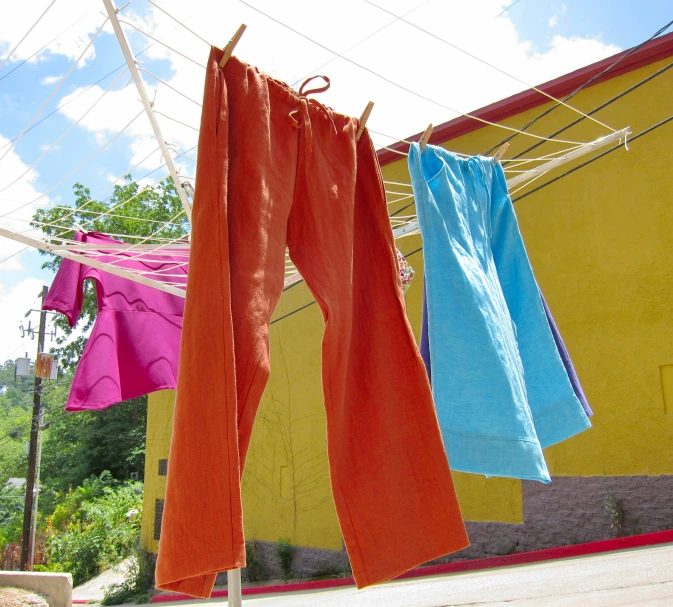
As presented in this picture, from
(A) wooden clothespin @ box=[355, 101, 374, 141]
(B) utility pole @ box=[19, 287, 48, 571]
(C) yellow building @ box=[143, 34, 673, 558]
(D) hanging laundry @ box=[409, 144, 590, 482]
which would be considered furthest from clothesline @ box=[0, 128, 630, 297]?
(B) utility pole @ box=[19, 287, 48, 571]

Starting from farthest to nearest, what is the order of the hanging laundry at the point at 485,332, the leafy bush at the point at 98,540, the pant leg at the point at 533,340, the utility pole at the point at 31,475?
the utility pole at the point at 31,475 < the leafy bush at the point at 98,540 < the pant leg at the point at 533,340 < the hanging laundry at the point at 485,332

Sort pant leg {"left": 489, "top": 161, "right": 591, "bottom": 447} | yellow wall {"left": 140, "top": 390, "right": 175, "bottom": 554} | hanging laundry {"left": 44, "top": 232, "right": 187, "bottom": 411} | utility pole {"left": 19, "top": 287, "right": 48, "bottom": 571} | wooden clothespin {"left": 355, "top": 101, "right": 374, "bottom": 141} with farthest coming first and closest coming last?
utility pole {"left": 19, "top": 287, "right": 48, "bottom": 571} → yellow wall {"left": 140, "top": 390, "right": 175, "bottom": 554} → hanging laundry {"left": 44, "top": 232, "right": 187, "bottom": 411} → pant leg {"left": 489, "top": 161, "right": 591, "bottom": 447} → wooden clothespin {"left": 355, "top": 101, "right": 374, "bottom": 141}

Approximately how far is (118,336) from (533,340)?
3204 mm

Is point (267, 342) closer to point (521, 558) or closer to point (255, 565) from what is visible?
point (521, 558)

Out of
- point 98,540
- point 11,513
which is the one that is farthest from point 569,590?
point 11,513

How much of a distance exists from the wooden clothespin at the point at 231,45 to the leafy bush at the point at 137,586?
37.1 feet

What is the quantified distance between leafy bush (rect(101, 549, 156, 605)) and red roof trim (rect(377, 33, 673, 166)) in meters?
8.17

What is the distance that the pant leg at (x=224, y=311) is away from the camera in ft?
5.19

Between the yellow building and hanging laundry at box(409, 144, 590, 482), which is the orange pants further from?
the yellow building

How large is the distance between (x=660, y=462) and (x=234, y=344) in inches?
236

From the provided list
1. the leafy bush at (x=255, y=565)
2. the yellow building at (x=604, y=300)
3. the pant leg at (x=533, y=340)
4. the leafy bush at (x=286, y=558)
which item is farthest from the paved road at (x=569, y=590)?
the leafy bush at (x=255, y=565)

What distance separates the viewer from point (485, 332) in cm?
→ 232

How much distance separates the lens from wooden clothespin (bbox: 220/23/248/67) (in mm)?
2014

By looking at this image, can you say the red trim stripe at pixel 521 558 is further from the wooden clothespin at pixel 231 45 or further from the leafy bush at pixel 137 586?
the wooden clothespin at pixel 231 45
